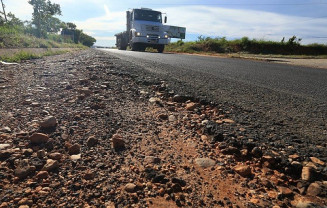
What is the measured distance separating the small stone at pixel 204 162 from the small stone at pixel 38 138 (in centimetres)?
100

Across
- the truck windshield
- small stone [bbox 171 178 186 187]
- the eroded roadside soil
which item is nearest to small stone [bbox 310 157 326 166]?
the eroded roadside soil

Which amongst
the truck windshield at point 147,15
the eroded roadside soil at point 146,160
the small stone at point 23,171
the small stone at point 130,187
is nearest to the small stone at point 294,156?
the eroded roadside soil at point 146,160

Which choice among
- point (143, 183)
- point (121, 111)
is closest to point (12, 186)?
point (143, 183)

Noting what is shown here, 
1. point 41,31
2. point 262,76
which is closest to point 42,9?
point 41,31

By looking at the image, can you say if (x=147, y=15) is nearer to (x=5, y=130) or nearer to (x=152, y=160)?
(x=5, y=130)

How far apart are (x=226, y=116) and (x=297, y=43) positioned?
2490 cm

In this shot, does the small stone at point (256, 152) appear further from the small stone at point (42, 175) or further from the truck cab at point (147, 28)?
the truck cab at point (147, 28)

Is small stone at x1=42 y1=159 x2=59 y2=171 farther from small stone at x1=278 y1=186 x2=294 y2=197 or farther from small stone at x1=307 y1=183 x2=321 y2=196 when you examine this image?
small stone at x1=307 y1=183 x2=321 y2=196

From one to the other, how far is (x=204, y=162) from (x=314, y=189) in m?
0.55

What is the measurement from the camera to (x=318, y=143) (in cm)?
150

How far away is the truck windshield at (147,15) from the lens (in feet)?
48.4

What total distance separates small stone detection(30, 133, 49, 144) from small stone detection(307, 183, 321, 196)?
60.6 inches

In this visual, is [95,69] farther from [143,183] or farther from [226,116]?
[143,183]

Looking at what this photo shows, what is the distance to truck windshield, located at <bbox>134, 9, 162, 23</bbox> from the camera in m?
14.8
